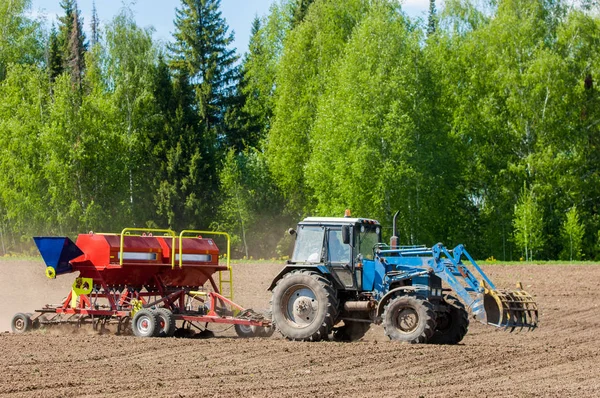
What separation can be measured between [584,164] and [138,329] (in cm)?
2806

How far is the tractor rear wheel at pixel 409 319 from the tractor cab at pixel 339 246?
3.77 ft

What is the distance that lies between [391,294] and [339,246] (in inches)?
57.6

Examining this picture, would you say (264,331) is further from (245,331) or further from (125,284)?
A: (125,284)

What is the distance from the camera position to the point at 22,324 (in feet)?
61.1

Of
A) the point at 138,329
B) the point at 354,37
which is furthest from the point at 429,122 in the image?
the point at 138,329

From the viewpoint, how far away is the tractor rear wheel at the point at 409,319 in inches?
617

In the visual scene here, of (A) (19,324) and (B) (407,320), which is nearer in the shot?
(B) (407,320)

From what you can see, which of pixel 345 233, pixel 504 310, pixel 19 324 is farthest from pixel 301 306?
pixel 19 324

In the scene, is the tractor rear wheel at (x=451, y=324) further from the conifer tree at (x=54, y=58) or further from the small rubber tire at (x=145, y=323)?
the conifer tree at (x=54, y=58)

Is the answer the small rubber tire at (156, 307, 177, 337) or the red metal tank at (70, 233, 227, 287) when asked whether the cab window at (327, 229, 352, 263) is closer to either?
the small rubber tire at (156, 307, 177, 337)

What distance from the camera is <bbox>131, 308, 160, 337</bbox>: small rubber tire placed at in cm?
1717

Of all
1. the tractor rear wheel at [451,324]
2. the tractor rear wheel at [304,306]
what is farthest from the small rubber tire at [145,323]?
the tractor rear wheel at [451,324]

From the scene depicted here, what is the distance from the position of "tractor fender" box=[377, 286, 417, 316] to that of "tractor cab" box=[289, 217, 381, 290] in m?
0.78

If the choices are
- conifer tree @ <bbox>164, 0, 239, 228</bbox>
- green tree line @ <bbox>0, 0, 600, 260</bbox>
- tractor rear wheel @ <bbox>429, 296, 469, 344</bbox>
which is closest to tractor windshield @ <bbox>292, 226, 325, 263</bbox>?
tractor rear wheel @ <bbox>429, 296, 469, 344</bbox>
